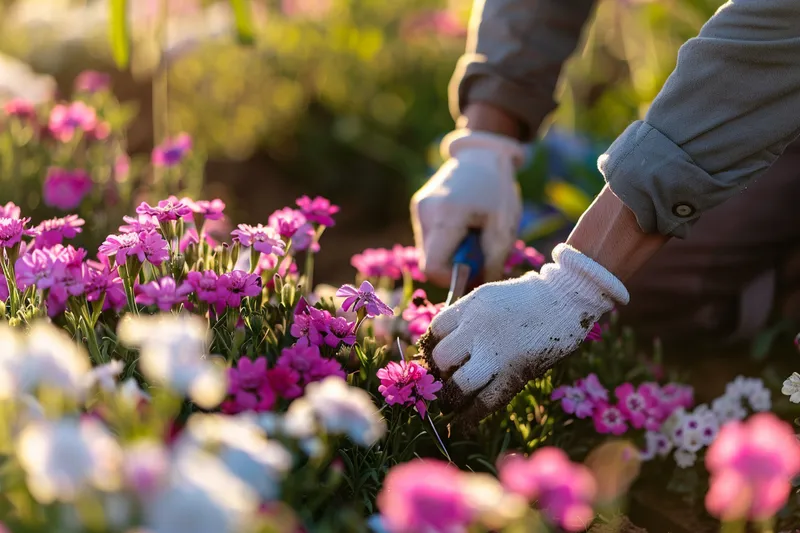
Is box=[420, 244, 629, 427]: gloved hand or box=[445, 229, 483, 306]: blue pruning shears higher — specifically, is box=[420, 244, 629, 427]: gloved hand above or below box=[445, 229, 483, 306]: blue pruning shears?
above

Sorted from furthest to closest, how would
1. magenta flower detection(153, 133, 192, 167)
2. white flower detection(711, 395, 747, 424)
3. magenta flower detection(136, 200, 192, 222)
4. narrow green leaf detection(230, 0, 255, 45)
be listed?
narrow green leaf detection(230, 0, 255, 45) < magenta flower detection(153, 133, 192, 167) < white flower detection(711, 395, 747, 424) < magenta flower detection(136, 200, 192, 222)

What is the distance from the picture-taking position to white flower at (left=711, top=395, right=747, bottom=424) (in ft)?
5.69

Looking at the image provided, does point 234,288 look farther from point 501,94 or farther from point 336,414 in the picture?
point 501,94

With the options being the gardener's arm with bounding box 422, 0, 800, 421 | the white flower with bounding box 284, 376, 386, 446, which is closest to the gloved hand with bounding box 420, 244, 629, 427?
the gardener's arm with bounding box 422, 0, 800, 421

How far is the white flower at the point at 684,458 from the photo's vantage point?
167cm

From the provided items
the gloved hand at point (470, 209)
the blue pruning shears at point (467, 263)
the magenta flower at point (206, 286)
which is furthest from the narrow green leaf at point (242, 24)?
the magenta flower at point (206, 286)

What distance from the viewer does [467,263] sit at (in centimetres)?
179

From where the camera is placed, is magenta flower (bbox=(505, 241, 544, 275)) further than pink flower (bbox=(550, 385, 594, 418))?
Yes

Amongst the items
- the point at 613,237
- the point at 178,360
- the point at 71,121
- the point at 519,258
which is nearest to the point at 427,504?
the point at 178,360

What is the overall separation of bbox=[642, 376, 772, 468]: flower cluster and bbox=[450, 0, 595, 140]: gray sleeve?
2.30ft

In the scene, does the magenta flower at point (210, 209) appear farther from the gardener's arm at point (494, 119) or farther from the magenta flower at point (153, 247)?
the gardener's arm at point (494, 119)

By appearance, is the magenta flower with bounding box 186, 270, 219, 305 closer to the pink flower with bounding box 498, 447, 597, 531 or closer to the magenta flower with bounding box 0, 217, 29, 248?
the magenta flower with bounding box 0, 217, 29, 248

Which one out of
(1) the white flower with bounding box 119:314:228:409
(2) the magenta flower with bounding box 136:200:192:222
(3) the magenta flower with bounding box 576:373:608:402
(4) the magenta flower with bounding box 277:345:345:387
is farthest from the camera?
(3) the magenta flower with bounding box 576:373:608:402

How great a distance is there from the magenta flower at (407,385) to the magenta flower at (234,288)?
0.22 meters
